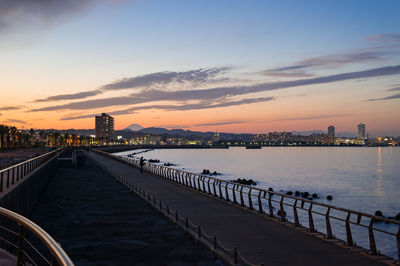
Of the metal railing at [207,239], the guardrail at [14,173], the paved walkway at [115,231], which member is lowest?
the paved walkway at [115,231]

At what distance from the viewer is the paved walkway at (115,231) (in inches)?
632

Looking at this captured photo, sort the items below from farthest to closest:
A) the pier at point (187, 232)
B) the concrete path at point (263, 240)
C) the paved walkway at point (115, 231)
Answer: the paved walkway at point (115, 231) < the pier at point (187, 232) < the concrete path at point (263, 240)

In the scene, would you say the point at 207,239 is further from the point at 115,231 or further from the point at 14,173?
the point at 14,173

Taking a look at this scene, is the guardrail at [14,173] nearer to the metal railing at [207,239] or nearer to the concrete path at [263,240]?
the metal railing at [207,239]

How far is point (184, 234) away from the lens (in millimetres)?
17938

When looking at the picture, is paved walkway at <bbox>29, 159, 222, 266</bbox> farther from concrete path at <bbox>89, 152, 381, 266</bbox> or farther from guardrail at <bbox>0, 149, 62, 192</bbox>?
guardrail at <bbox>0, 149, 62, 192</bbox>

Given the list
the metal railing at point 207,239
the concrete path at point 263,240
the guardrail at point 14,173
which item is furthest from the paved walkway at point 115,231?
the guardrail at point 14,173

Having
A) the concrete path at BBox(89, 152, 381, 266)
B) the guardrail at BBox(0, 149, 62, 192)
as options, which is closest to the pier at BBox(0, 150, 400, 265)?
the concrete path at BBox(89, 152, 381, 266)

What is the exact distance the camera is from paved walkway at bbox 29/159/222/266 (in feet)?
52.6

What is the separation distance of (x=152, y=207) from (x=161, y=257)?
10.2m

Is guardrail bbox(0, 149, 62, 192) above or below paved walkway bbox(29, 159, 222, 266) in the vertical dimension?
above

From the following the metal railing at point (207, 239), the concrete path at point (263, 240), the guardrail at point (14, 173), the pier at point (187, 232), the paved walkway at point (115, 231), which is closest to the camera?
the metal railing at point (207, 239)

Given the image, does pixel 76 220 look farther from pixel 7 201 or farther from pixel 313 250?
pixel 313 250

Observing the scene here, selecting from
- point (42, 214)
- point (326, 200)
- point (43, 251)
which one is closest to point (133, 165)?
point (326, 200)
